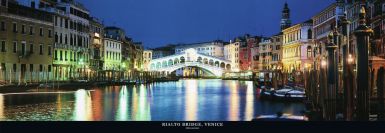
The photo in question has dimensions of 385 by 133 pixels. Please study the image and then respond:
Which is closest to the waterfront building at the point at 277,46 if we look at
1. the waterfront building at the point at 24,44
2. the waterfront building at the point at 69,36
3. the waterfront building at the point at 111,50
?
the waterfront building at the point at 111,50

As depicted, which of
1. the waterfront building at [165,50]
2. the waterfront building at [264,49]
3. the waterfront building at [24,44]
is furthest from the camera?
the waterfront building at [264,49]

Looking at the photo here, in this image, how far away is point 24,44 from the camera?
26.3 ft

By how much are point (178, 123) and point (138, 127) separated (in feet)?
0.60

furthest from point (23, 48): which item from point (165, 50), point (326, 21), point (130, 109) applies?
point (326, 21)

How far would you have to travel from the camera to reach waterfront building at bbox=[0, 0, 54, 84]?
7.11 metres

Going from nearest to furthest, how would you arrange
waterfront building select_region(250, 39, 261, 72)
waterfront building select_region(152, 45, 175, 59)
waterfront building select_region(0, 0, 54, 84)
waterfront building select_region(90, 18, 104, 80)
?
waterfront building select_region(152, 45, 175, 59), waterfront building select_region(0, 0, 54, 84), waterfront building select_region(250, 39, 261, 72), waterfront building select_region(90, 18, 104, 80)

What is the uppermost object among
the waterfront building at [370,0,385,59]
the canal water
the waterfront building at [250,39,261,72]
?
the waterfront building at [370,0,385,59]

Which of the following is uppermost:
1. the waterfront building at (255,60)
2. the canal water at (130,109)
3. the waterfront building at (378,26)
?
the waterfront building at (378,26)

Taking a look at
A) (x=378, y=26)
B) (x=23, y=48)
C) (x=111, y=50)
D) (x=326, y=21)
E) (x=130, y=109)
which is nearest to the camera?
(x=130, y=109)

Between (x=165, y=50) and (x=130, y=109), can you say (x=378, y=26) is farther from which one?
(x=130, y=109)

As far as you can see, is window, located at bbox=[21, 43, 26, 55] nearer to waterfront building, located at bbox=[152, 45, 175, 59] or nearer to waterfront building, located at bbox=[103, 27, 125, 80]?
waterfront building, located at bbox=[152, 45, 175, 59]

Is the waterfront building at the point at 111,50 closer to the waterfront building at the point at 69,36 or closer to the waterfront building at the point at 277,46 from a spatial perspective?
the waterfront building at the point at 69,36

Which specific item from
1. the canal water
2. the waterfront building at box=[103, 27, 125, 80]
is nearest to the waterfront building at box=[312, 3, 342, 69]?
the waterfront building at box=[103, 27, 125, 80]

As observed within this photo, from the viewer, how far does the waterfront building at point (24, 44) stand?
711cm
